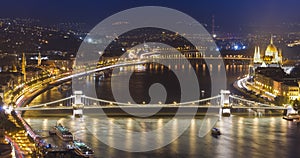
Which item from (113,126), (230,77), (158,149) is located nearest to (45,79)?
(230,77)

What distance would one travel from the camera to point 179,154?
19.9ft

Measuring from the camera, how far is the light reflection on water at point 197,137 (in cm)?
615

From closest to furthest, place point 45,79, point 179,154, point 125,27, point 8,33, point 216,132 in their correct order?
1. point 179,154
2. point 216,132
3. point 45,79
4. point 8,33
5. point 125,27

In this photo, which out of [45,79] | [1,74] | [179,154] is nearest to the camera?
[179,154]

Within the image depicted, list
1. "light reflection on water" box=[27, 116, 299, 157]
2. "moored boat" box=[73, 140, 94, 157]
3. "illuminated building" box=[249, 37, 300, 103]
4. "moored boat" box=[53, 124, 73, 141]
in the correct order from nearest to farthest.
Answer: "moored boat" box=[73, 140, 94, 157] → "light reflection on water" box=[27, 116, 299, 157] → "moored boat" box=[53, 124, 73, 141] → "illuminated building" box=[249, 37, 300, 103]

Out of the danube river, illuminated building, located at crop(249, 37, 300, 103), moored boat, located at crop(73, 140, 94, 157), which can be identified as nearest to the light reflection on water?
the danube river

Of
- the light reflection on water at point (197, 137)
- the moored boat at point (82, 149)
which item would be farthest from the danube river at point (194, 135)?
the moored boat at point (82, 149)

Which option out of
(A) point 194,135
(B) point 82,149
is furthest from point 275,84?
(B) point 82,149

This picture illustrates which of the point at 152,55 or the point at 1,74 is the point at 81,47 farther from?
the point at 1,74

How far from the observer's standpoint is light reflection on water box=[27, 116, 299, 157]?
6152 mm

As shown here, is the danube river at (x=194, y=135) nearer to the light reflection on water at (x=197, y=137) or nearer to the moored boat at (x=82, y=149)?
the light reflection on water at (x=197, y=137)

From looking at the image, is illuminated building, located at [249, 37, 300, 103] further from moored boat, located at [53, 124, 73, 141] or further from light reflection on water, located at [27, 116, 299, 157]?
moored boat, located at [53, 124, 73, 141]

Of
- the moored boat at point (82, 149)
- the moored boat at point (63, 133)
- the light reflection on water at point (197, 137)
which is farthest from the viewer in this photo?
the moored boat at point (63, 133)

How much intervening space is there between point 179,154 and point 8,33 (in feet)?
63.9
